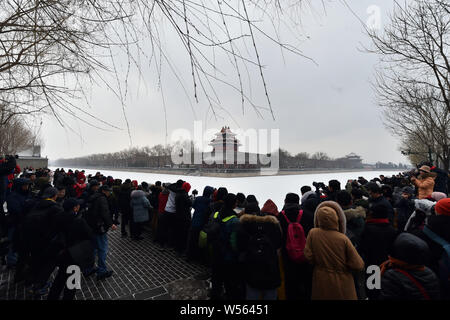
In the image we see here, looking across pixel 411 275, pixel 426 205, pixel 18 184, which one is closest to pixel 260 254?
pixel 411 275

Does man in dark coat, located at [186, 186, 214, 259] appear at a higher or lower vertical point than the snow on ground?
higher

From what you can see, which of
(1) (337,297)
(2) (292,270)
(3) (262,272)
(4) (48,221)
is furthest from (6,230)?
(1) (337,297)

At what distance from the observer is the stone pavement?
3182 millimetres

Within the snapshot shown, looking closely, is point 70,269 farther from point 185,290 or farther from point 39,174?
point 39,174

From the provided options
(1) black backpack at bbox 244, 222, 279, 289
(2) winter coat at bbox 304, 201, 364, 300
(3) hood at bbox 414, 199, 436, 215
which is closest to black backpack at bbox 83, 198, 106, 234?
(1) black backpack at bbox 244, 222, 279, 289

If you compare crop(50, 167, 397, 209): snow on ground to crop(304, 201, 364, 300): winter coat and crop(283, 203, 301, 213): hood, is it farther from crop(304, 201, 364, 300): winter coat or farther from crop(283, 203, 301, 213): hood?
crop(304, 201, 364, 300): winter coat

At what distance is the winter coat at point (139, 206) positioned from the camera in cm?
559

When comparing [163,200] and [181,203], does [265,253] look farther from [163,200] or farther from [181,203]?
[163,200]

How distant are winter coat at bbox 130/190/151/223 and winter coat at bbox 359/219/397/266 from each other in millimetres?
4971

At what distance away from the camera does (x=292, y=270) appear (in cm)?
278

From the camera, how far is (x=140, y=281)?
11.8ft

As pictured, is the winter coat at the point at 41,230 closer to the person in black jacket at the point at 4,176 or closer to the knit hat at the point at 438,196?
the person in black jacket at the point at 4,176

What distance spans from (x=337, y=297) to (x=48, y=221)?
3853mm

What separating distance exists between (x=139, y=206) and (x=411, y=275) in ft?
18.3
